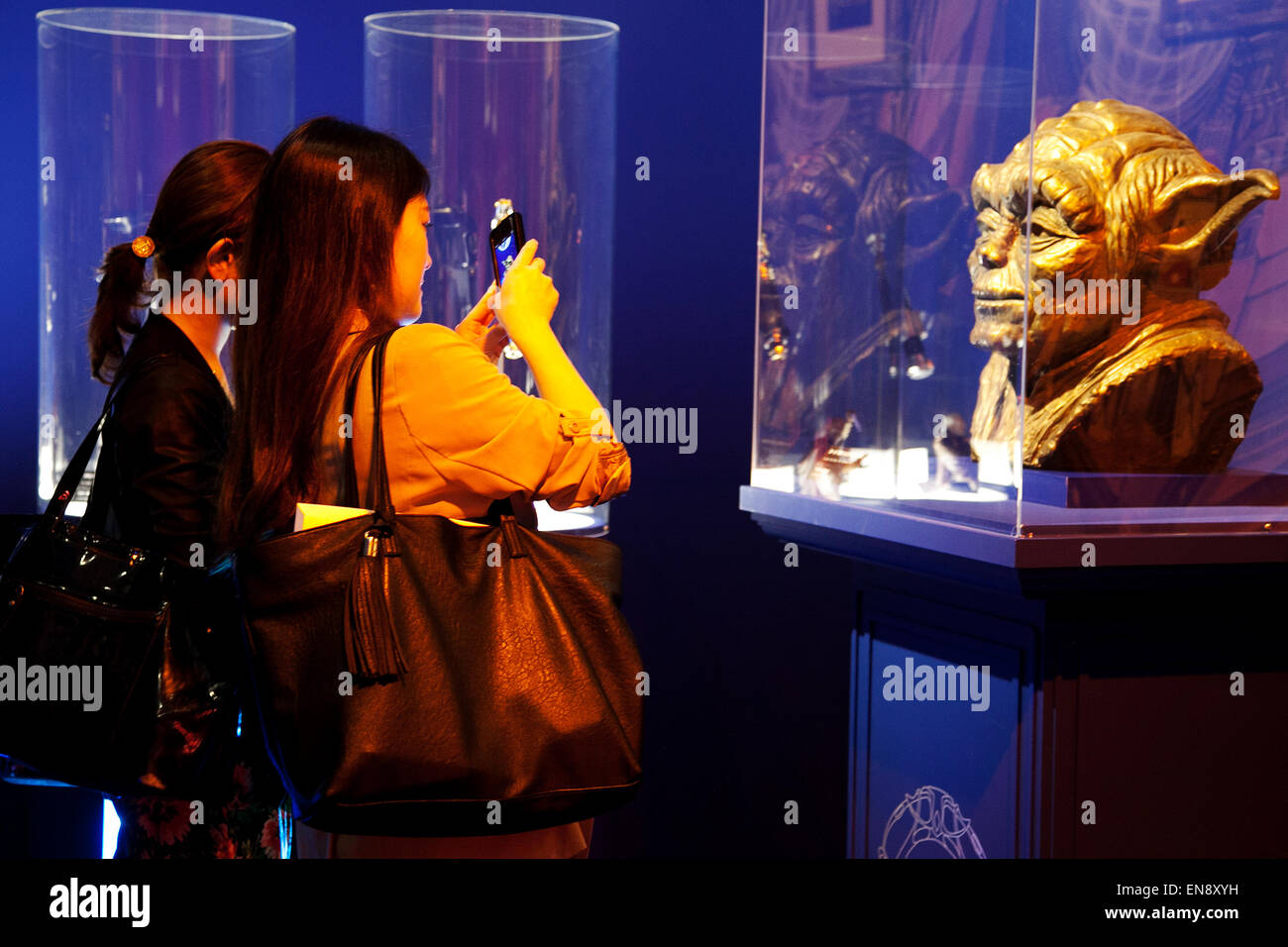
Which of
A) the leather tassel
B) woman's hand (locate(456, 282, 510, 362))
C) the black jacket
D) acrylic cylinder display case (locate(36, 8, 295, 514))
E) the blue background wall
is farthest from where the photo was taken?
the blue background wall

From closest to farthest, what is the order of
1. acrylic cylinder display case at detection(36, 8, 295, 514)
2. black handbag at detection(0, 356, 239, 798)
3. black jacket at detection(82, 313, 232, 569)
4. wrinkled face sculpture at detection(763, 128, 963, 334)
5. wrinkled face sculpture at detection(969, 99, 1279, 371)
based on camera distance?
black handbag at detection(0, 356, 239, 798)
black jacket at detection(82, 313, 232, 569)
wrinkled face sculpture at detection(969, 99, 1279, 371)
wrinkled face sculpture at detection(763, 128, 963, 334)
acrylic cylinder display case at detection(36, 8, 295, 514)

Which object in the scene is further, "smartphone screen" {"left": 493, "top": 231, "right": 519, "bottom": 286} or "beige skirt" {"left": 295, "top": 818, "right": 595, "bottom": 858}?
"smartphone screen" {"left": 493, "top": 231, "right": 519, "bottom": 286}

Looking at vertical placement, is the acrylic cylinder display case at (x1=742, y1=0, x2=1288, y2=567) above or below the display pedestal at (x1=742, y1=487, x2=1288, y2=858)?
above

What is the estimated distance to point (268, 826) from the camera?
1762 mm

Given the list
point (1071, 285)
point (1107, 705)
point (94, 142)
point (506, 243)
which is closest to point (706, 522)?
point (1071, 285)

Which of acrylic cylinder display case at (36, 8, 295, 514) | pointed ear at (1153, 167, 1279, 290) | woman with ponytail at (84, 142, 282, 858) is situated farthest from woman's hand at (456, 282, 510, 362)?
acrylic cylinder display case at (36, 8, 295, 514)

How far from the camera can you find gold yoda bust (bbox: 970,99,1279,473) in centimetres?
215

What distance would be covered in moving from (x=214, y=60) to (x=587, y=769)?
2.10 meters

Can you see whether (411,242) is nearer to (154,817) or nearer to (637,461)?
(154,817)

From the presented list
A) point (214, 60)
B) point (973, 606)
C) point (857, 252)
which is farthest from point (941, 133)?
point (214, 60)

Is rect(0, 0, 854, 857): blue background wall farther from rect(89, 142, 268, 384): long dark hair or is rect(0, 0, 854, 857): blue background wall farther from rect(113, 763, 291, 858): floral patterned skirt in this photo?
rect(113, 763, 291, 858): floral patterned skirt

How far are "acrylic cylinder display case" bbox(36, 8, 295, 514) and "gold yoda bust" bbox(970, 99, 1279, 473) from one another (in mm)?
1710

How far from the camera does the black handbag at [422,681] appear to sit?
50.5 inches

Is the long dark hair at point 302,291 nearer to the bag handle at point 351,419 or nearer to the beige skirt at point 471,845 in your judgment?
the bag handle at point 351,419
